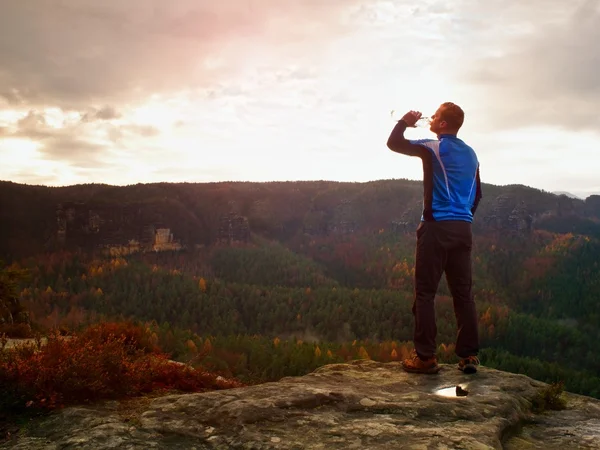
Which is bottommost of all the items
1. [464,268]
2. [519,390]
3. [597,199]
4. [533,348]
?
[533,348]

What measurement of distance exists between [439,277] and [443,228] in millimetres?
631

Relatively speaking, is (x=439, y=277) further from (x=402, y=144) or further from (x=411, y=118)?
(x=411, y=118)

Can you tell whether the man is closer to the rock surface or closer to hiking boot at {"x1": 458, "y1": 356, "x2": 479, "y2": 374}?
hiking boot at {"x1": 458, "y1": 356, "x2": 479, "y2": 374}

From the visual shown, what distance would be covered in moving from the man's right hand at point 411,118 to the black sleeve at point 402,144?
67 mm

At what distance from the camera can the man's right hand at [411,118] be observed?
6.30 m

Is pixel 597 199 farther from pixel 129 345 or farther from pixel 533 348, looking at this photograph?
pixel 129 345

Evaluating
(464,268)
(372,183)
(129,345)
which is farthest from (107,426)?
(372,183)

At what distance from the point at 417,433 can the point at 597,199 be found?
127388mm

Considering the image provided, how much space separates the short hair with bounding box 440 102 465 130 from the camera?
6258 millimetres

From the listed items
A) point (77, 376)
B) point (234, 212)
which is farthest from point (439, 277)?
point (234, 212)

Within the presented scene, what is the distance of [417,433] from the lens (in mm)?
3818

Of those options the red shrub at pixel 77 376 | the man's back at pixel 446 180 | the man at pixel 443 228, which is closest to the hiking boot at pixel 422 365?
the man at pixel 443 228

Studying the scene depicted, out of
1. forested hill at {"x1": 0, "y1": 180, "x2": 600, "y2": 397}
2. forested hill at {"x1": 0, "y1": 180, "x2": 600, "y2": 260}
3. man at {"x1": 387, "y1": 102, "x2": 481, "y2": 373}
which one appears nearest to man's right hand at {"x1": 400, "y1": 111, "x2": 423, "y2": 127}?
man at {"x1": 387, "y1": 102, "x2": 481, "y2": 373}

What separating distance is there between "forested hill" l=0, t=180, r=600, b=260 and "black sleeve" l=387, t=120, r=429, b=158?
57.8 m
